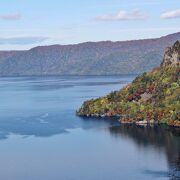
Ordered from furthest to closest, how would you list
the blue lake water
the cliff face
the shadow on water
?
the cliff face
the blue lake water
the shadow on water

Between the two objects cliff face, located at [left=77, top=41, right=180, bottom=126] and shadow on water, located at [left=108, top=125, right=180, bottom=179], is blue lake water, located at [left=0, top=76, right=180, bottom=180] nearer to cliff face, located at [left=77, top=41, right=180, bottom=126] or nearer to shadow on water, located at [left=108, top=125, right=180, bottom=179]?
shadow on water, located at [left=108, top=125, right=180, bottom=179]

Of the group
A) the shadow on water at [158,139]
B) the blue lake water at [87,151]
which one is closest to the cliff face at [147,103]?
the blue lake water at [87,151]

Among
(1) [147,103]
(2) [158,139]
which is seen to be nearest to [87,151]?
(2) [158,139]

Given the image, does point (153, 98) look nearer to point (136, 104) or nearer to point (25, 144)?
point (136, 104)

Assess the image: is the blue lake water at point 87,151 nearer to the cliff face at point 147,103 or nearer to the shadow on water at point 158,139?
the shadow on water at point 158,139

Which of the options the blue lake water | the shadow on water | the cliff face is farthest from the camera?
the cliff face

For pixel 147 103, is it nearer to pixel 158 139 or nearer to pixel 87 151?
pixel 158 139

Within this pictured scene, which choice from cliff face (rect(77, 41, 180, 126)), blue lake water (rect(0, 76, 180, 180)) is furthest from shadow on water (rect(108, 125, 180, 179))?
cliff face (rect(77, 41, 180, 126))
